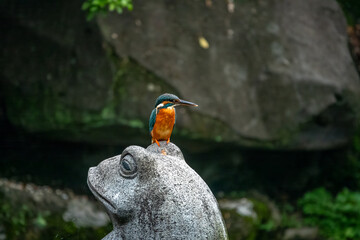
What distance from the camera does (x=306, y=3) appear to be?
689 cm

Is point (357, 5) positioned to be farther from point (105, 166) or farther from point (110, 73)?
point (105, 166)

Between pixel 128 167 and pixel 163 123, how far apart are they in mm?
435

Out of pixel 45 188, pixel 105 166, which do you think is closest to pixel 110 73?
pixel 45 188

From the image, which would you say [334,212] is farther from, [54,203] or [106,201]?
[106,201]

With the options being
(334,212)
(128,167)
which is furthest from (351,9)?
(128,167)

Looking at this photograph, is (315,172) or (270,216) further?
(315,172)

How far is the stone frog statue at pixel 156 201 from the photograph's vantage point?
98.2 inches

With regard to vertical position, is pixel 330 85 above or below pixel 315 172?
above

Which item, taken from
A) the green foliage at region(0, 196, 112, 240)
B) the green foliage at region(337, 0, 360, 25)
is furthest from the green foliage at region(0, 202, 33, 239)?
the green foliage at region(337, 0, 360, 25)

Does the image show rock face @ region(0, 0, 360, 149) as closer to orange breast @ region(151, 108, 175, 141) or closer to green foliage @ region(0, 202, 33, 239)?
green foliage @ region(0, 202, 33, 239)

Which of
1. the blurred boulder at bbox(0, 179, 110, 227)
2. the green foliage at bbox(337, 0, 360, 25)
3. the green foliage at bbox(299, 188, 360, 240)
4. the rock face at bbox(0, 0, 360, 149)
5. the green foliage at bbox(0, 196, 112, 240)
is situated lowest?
the green foliage at bbox(299, 188, 360, 240)

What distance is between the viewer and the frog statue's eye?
8.52 feet

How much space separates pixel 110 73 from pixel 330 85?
2896 millimetres

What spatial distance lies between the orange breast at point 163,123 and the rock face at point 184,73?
2.89 m
